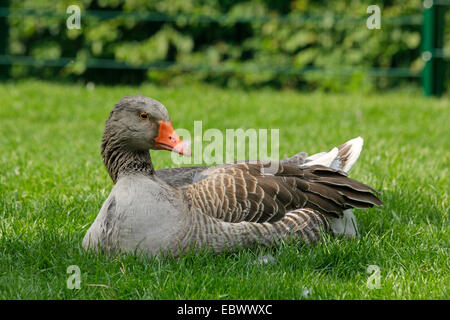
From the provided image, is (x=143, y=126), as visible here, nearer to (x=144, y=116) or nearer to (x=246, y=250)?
(x=144, y=116)

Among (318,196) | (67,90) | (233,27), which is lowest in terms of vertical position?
(318,196)

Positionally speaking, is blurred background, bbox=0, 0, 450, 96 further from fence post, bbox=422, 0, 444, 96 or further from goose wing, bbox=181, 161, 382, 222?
goose wing, bbox=181, 161, 382, 222

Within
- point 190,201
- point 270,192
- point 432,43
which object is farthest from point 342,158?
point 432,43

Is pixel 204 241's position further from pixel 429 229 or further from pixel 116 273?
pixel 429 229

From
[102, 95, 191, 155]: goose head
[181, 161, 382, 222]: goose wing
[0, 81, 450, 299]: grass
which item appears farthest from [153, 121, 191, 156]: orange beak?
[0, 81, 450, 299]: grass

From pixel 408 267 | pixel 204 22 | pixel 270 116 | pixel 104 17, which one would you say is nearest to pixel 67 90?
pixel 104 17

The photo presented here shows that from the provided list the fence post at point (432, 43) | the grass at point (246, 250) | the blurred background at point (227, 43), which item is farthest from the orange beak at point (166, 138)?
the fence post at point (432, 43)

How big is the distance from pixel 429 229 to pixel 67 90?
7.31m

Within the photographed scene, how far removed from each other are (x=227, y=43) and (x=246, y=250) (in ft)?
27.2

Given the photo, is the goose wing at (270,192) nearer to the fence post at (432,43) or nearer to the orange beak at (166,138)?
the orange beak at (166,138)

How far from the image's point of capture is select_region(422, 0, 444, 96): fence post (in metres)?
10.2

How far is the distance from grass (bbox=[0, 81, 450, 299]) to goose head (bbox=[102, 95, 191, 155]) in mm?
668

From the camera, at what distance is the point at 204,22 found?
11203 mm

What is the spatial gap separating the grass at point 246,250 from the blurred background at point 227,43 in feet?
6.70
